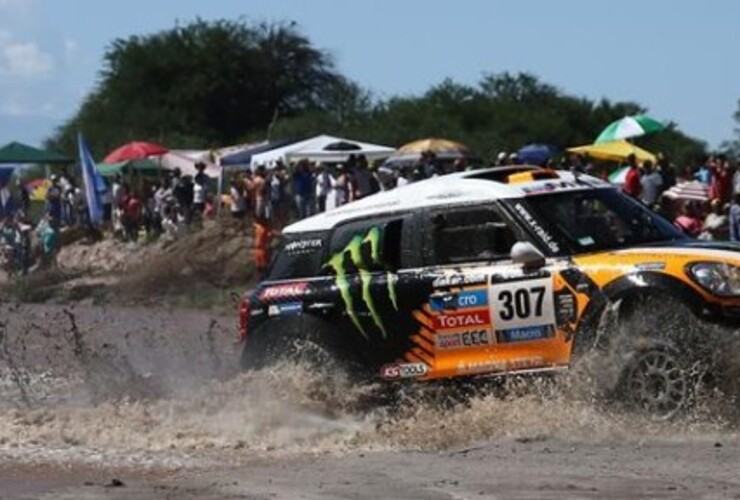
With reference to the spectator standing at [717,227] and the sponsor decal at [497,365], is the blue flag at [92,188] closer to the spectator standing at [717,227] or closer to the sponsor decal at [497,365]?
the spectator standing at [717,227]

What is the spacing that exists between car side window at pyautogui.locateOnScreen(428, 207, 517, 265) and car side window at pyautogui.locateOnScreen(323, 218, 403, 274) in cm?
35

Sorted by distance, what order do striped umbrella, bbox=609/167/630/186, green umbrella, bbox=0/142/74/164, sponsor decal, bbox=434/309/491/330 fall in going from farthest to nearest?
green umbrella, bbox=0/142/74/164, striped umbrella, bbox=609/167/630/186, sponsor decal, bbox=434/309/491/330

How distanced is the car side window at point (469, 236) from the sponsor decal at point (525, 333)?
576mm

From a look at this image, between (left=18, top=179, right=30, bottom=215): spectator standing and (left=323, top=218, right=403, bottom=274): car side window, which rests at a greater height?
(left=18, top=179, right=30, bottom=215): spectator standing

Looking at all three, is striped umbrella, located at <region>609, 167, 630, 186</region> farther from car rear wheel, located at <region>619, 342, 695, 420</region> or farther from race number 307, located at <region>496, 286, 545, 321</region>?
car rear wheel, located at <region>619, 342, 695, 420</region>

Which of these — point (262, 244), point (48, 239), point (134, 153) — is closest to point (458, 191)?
point (262, 244)

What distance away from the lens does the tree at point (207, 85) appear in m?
76.2

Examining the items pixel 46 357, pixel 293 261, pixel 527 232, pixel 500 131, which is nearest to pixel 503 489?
Answer: pixel 527 232

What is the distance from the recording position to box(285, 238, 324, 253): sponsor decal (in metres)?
13.0

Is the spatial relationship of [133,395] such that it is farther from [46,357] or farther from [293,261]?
[46,357]

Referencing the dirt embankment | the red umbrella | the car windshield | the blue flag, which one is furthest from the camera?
the red umbrella

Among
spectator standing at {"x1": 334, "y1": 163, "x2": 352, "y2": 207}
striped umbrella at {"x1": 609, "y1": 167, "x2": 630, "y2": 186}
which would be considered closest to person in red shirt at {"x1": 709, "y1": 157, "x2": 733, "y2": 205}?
striped umbrella at {"x1": 609, "y1": 167, "x2": 630, "y2": 186}

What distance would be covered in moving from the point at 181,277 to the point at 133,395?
562 inches

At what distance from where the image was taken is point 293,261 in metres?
13.2
